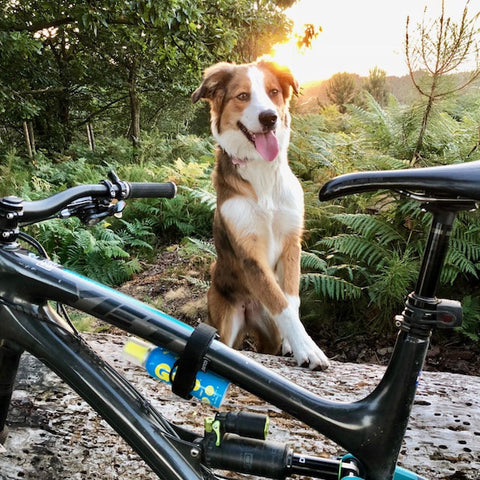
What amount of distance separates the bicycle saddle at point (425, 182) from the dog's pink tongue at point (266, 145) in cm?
179

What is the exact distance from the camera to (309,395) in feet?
4.24

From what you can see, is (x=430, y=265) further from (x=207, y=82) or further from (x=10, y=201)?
(x=207, y=82)

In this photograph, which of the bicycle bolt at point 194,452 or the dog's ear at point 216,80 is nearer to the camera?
the bicycle bolt at point 194,452

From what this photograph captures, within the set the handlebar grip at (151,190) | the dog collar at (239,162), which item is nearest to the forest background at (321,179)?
the dog collar at (239,162)

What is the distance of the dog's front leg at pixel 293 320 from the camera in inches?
99.7

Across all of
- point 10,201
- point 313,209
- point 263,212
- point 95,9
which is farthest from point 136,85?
point 10,201

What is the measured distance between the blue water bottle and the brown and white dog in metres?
1.55

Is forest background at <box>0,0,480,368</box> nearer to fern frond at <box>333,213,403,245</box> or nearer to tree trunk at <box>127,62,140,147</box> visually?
fern frond at <box>333,213,403,245</box>

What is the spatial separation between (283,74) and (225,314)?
1.77m

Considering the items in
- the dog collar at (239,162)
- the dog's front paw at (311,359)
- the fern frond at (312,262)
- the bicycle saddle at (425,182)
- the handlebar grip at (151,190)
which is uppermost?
the dog collar at (239,162)

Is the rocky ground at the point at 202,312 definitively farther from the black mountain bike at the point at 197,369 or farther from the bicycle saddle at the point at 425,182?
the bicycle saddle at the point at 425,182

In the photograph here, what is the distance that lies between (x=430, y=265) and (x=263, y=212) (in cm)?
184

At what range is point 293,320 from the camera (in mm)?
2686

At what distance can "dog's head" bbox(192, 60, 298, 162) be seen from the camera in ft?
9.39
